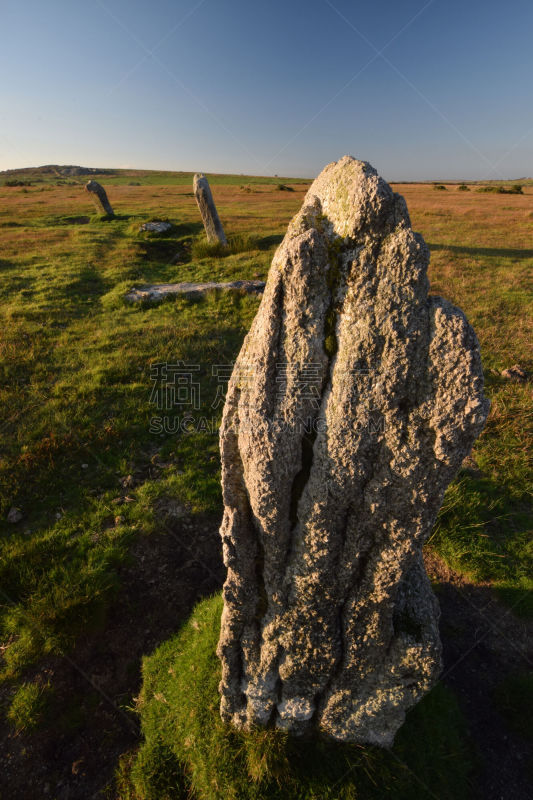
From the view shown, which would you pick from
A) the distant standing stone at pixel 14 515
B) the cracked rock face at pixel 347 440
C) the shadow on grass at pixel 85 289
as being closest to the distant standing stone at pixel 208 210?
the shadow on grass at pixel 85 289

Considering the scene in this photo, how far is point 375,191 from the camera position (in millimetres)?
2158

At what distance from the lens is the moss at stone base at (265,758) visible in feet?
11.3

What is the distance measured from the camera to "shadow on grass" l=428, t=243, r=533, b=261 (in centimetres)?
1842

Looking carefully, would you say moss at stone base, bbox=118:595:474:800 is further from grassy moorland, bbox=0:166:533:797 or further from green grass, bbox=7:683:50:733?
green grass, bbox=7:683:50:733

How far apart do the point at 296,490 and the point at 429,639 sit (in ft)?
5.26

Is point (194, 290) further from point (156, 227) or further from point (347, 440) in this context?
point (156, 227)

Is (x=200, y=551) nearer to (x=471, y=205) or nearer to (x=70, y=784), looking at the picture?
(x=70, y=784)

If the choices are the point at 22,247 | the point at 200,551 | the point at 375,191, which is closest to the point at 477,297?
the point at 200,551

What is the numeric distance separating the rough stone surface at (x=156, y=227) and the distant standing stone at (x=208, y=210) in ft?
17.8

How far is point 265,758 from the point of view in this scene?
11.2 ft

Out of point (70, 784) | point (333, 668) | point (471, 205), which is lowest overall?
point (70, 784)

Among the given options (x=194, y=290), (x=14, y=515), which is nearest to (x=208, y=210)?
(x=194, y=290)

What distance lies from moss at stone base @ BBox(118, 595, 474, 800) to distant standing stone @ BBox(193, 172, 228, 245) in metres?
20.1

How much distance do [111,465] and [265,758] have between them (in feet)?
17.1
